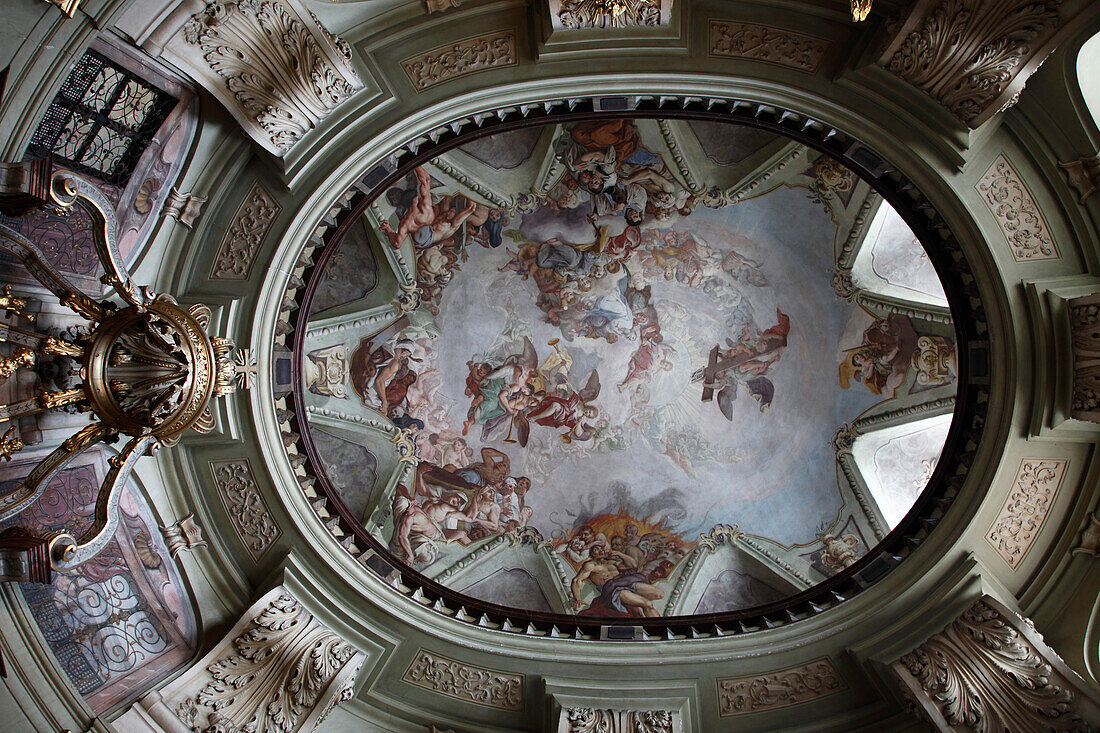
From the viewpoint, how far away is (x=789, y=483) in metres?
12.3

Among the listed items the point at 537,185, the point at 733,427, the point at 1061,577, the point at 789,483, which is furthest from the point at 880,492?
the point at 537,185

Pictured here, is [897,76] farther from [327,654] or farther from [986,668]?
[327,654]

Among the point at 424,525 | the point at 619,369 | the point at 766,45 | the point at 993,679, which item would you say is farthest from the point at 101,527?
the point at 619,369

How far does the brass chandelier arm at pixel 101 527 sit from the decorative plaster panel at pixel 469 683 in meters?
4.70

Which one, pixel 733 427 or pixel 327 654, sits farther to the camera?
pixel 733 427

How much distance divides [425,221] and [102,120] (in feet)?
15.8

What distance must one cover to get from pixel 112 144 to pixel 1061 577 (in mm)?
11293

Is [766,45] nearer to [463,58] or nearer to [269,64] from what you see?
[463,58]

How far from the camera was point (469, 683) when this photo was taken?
9.33m

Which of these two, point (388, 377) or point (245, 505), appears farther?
point (388, 377)

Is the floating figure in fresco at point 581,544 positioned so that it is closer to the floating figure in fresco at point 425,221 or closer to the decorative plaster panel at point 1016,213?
the floating figure in fresco at point 425,221

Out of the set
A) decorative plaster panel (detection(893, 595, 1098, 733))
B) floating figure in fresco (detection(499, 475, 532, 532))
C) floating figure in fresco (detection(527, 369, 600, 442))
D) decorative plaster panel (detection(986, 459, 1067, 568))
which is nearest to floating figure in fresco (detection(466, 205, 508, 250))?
floating figure in fresco (detection(527, 369, 600, 442))

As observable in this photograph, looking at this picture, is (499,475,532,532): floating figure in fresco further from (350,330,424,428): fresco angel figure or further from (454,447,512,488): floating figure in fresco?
(350,330,424,428): fresco angel figure

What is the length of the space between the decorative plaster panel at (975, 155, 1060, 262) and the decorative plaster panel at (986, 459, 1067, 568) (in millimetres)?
2432
